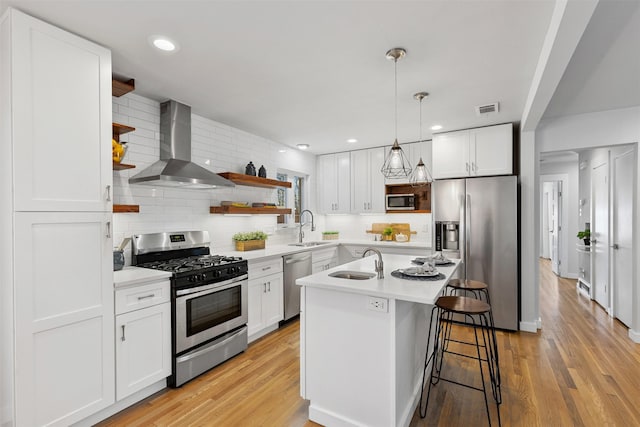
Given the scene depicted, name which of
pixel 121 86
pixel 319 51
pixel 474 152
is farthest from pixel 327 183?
pixel 121 86

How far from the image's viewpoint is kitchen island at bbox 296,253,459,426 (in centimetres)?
188

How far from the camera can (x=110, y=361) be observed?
7.07ft

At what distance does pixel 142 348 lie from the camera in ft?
7.68

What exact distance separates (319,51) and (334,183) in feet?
11.6

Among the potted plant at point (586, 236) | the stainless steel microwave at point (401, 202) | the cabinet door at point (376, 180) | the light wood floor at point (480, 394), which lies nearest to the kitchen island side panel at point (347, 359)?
the light wood floor at point (480, 394)

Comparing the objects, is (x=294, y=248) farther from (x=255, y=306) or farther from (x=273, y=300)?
(x=255, y=306)

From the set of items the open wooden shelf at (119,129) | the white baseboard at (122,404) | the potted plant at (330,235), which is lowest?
the white baseboard at (122,404)

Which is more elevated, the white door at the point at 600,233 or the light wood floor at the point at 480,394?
the white door at the point at 600,233

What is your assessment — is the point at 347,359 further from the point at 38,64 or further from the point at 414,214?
the point at 414,214

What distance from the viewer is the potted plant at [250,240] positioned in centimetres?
397

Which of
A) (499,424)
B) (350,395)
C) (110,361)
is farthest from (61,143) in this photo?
(499,424)

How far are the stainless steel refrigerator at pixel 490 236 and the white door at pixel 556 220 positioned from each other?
426cm

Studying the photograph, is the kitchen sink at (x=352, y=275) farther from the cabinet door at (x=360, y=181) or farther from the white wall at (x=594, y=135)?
the cabinet door at (x=360, y=181)

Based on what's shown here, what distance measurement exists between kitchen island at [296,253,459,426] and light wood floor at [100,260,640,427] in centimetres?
23
